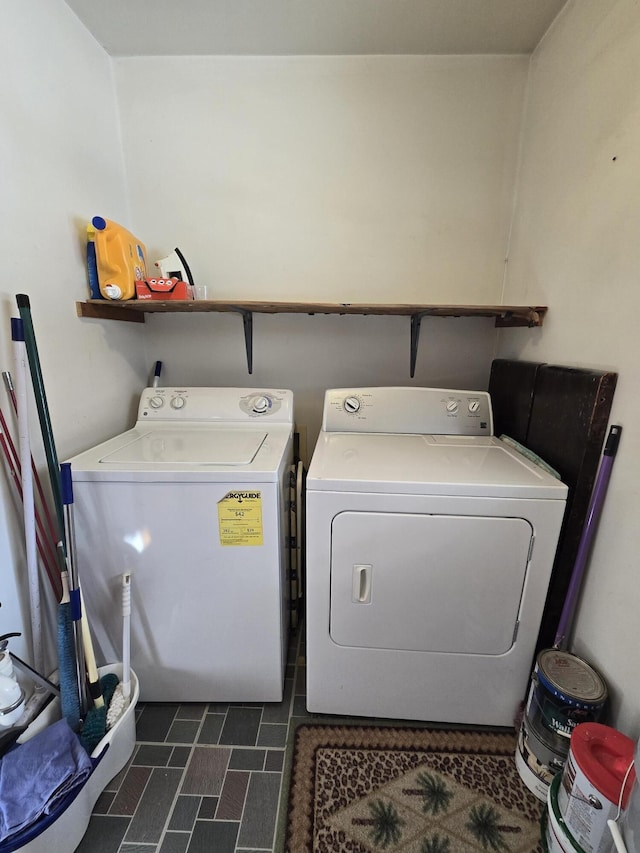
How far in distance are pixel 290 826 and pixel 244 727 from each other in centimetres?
34

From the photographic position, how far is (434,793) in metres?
1.16

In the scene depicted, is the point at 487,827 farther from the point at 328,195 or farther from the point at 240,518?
the point at 328,195

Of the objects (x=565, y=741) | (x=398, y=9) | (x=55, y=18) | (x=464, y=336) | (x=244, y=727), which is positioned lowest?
(x=244, y=727)

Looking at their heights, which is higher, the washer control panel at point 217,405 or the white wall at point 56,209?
the white wall at point 56,209

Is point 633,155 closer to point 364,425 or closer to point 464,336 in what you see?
point 464,336

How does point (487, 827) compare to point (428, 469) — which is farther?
point (428, 469)

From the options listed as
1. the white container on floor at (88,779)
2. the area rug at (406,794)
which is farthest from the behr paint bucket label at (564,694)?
the white container on floor at (88,779)

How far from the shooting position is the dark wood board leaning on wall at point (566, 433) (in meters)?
1.12

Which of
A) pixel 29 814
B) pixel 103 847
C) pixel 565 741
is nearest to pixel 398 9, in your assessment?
pixel 565 741

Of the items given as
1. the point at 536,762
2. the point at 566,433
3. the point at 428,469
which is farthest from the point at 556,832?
the point at 566,433

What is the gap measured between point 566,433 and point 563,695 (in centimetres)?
76

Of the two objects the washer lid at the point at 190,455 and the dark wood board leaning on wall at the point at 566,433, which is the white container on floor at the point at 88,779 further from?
the dark wood board leaning on wall at the point at 566,433

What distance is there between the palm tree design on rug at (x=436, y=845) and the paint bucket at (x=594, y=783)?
327 mm

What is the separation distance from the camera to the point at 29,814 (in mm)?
868
